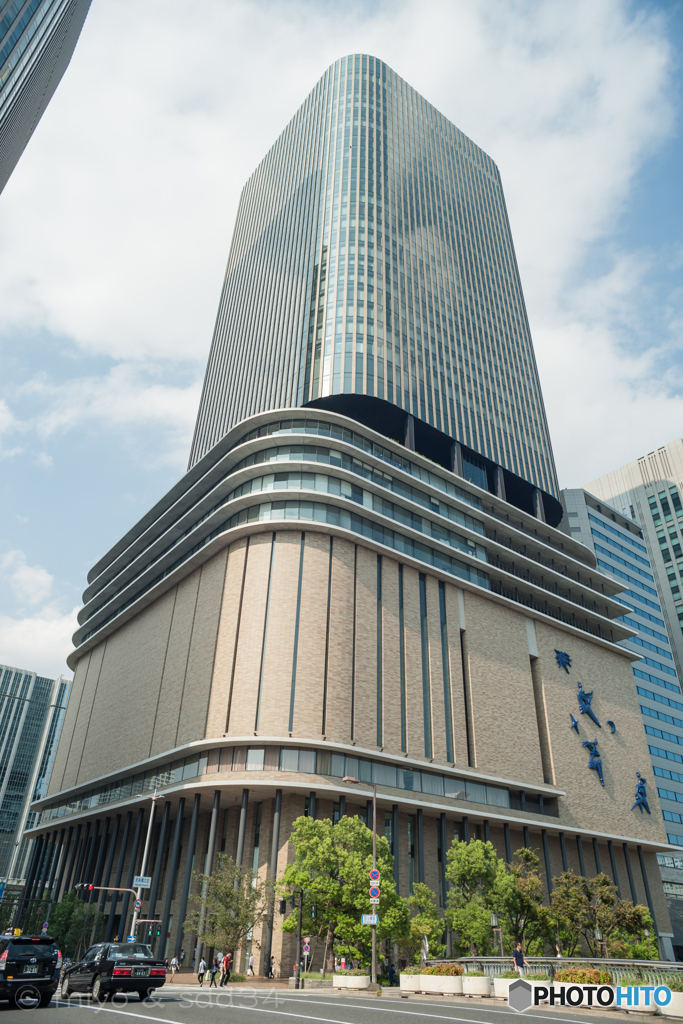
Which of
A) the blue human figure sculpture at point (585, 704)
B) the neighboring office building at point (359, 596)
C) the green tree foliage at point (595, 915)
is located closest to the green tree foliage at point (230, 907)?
the neighboring office building at point (359, 596)

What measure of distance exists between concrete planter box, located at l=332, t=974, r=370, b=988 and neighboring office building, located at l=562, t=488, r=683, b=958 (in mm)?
63131

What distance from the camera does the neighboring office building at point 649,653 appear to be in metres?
87.7

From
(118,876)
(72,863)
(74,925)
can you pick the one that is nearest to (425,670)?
(118,876)

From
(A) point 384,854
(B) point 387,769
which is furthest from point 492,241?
(A) point 384,854

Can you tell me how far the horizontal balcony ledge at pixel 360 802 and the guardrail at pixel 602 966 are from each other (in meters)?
16.7

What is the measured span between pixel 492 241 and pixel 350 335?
4194 cm

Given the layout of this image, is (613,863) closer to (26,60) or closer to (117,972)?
(117,972)

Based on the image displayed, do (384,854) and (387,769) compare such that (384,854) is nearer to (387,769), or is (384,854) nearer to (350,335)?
(387,769)

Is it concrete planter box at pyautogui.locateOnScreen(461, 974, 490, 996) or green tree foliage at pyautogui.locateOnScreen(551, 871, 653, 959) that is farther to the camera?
green tree foliage at pyautogui.locateOnScreen(551, 871, 653, 959)

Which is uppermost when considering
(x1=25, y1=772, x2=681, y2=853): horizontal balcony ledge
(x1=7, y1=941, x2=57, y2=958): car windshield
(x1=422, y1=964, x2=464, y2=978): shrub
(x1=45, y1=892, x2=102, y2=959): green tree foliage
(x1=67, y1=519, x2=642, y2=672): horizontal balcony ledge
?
(x1=67, y1=519, x2=642, y2=672): horizontal balcony ledge

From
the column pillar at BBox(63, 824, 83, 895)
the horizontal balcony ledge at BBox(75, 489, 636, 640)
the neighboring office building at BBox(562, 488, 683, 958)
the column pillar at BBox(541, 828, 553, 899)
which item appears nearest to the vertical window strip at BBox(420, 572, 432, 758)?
the horizontal balcony ledge at BBox(75, 489, 636, 640)

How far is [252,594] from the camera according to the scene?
54.3 m

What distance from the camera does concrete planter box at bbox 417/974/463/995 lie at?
27.3 meters

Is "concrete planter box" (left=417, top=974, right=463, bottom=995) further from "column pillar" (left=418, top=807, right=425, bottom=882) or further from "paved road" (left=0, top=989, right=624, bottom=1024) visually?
"column pillar" (left=418, top=807, right=425, bottom=882)
